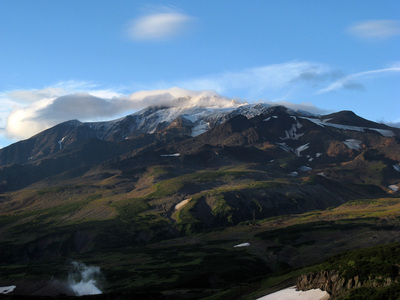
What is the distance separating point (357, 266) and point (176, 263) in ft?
305

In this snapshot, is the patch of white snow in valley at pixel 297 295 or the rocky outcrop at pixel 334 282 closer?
the rocky outcrop at pixel 334 282

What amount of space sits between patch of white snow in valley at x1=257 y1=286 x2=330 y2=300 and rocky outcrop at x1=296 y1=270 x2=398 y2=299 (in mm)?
751

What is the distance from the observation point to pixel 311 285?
67.4 meters

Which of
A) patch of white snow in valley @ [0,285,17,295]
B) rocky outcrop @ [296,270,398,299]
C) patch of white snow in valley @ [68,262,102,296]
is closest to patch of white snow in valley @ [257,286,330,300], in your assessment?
rocky outcrop @ [296,270,398,299]

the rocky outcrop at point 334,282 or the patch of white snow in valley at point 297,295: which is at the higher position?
the rocky outcrop at point 334,282

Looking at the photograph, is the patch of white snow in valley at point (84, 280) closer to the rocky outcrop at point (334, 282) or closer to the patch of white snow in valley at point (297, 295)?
the patch of white snow in valley at point (297, 295)

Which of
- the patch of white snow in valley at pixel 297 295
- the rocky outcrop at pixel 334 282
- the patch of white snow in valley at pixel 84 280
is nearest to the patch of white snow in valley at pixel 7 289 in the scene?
the patch of white snow in valley at pixel 84 280

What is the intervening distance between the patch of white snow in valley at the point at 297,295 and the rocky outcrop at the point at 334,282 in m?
0.75

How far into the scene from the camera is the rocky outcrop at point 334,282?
56.7 meters

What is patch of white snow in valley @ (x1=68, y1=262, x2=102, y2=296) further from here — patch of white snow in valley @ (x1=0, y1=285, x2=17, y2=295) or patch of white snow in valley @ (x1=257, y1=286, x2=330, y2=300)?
patch of white snow in valley @ (x1=257, y1=286, x2=330, y2=300)

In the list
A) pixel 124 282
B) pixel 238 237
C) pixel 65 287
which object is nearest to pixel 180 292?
pixel 124 282

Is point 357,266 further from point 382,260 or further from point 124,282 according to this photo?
point 124,282

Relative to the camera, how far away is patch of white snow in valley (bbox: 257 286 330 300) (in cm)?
6288

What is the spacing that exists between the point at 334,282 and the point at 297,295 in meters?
7.05
